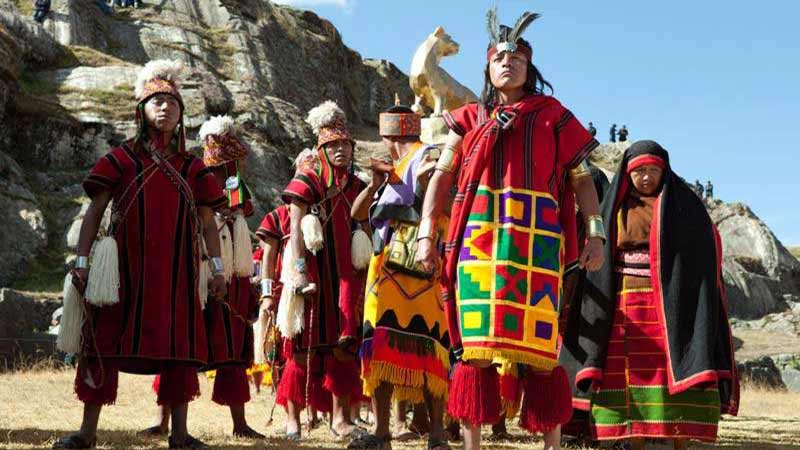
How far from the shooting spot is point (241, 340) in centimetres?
753

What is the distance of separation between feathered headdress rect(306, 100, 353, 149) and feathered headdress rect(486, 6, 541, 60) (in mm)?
2529

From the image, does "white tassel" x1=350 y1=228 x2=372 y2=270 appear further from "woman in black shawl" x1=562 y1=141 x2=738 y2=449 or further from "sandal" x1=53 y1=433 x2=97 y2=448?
"sandal" x1=53 y1=433 x2=97 y2=448

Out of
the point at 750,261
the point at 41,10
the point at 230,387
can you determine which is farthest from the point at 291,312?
the point at 750,261

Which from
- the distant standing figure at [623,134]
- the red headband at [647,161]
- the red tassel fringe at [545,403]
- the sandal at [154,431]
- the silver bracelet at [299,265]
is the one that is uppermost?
the distant standing figure at [623,134]

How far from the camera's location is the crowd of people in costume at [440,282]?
486 centimetres

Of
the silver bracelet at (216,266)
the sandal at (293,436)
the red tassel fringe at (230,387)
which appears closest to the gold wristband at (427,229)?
the silver bracelet at (216,266)

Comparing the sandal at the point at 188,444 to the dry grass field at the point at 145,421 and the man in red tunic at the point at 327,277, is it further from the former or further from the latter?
the man in red tunic at the point at 327,277

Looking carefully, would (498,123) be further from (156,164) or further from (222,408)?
(222,408)

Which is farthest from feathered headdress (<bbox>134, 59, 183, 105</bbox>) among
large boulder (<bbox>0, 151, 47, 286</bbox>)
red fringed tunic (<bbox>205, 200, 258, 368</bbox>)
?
large boulder (<bbox>0, 151, 47, 286</bbox>)

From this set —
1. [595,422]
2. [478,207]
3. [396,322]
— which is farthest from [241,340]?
[478,207]

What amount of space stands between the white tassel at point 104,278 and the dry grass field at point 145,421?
2.87 ft

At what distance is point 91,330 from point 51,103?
2537 centimetres

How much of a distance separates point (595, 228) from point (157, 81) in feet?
9.25

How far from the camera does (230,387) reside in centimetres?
→ 738
